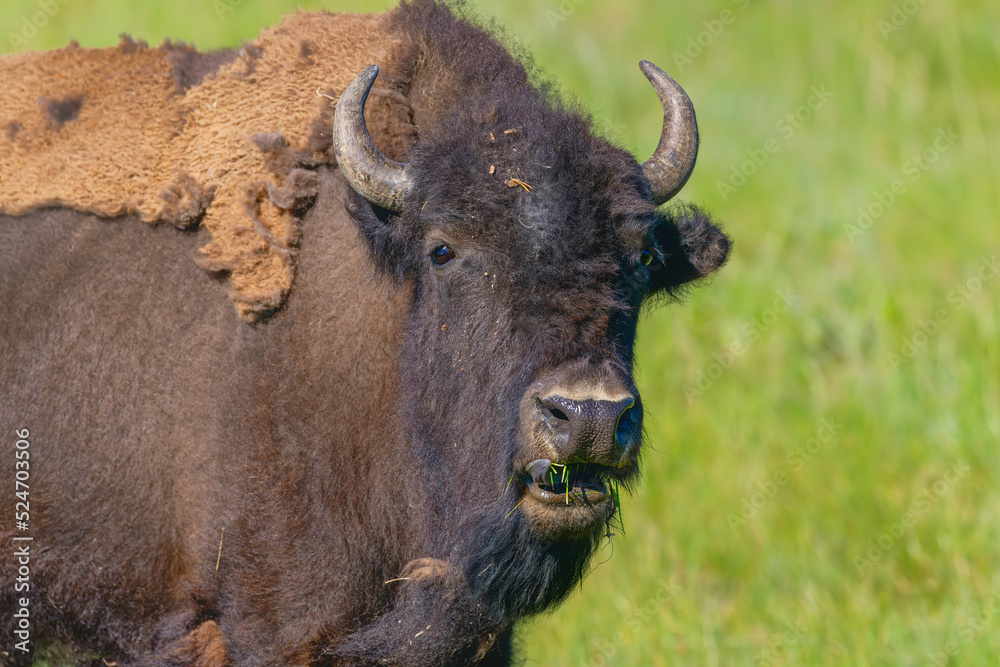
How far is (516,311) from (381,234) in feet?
2.16

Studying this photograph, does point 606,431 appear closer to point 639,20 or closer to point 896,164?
point 896,164

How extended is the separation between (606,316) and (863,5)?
41.1 ft

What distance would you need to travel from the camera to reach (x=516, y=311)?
3.98 m

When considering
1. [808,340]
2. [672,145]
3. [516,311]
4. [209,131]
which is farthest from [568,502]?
[808,340]

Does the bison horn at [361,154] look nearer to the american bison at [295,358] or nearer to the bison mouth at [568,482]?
the american bison at [295,358]

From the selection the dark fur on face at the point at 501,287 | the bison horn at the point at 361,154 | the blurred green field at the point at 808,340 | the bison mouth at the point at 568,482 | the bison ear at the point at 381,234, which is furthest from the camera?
the blurred green field at the point at 808,340

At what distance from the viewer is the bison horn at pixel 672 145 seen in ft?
14.8

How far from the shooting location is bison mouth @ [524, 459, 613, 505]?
383cm

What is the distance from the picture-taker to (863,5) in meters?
→ 14.8

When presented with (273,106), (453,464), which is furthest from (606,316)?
(273,106)

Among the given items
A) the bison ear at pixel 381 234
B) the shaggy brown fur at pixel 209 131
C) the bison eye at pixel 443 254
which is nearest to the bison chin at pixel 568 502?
the bison eye at pixel 443 254

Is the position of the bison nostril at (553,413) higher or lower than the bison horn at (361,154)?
lower

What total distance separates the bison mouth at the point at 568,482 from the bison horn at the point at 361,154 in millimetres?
1175

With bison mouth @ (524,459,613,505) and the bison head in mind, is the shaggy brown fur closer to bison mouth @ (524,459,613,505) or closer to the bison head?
the bison head
